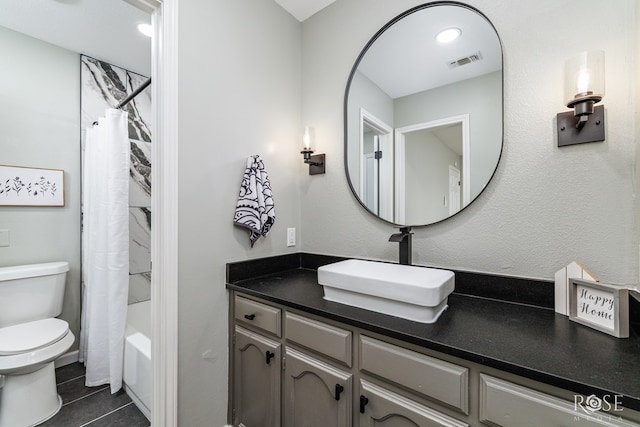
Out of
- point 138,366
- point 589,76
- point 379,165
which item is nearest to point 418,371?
point 379,165

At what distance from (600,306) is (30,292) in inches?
120

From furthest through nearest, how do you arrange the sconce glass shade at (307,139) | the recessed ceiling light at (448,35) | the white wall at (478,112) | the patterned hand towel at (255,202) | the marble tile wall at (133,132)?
the marble tile wall at (133,132), the sconce glass shade at (307,139), the patterned hand towel at (255,202), the recessed ceiling light at (448,35), the white wall at (478,112)

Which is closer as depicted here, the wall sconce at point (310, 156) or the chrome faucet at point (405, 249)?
the chrome faucet at point (405, 249)

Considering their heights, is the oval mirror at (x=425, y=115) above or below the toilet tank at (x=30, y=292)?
above

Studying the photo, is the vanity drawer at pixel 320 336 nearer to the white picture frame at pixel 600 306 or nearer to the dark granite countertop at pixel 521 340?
the dark granite countertop at pixel 521 340

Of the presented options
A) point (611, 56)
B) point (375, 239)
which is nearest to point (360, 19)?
point (611, 56)

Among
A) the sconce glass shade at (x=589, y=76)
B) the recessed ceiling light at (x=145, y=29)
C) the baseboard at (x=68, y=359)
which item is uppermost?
the recessed ceiling light at (x=145, y=29)

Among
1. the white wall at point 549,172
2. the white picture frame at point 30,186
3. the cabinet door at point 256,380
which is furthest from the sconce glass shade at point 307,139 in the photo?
the white picture frame at point 30,186

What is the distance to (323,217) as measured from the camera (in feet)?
5.59

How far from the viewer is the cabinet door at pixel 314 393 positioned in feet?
3.23

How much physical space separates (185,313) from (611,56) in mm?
1963

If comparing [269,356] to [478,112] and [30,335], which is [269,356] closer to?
[478,112]

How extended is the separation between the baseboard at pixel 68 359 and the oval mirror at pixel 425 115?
2.61m

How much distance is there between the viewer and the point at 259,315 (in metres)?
1.26
